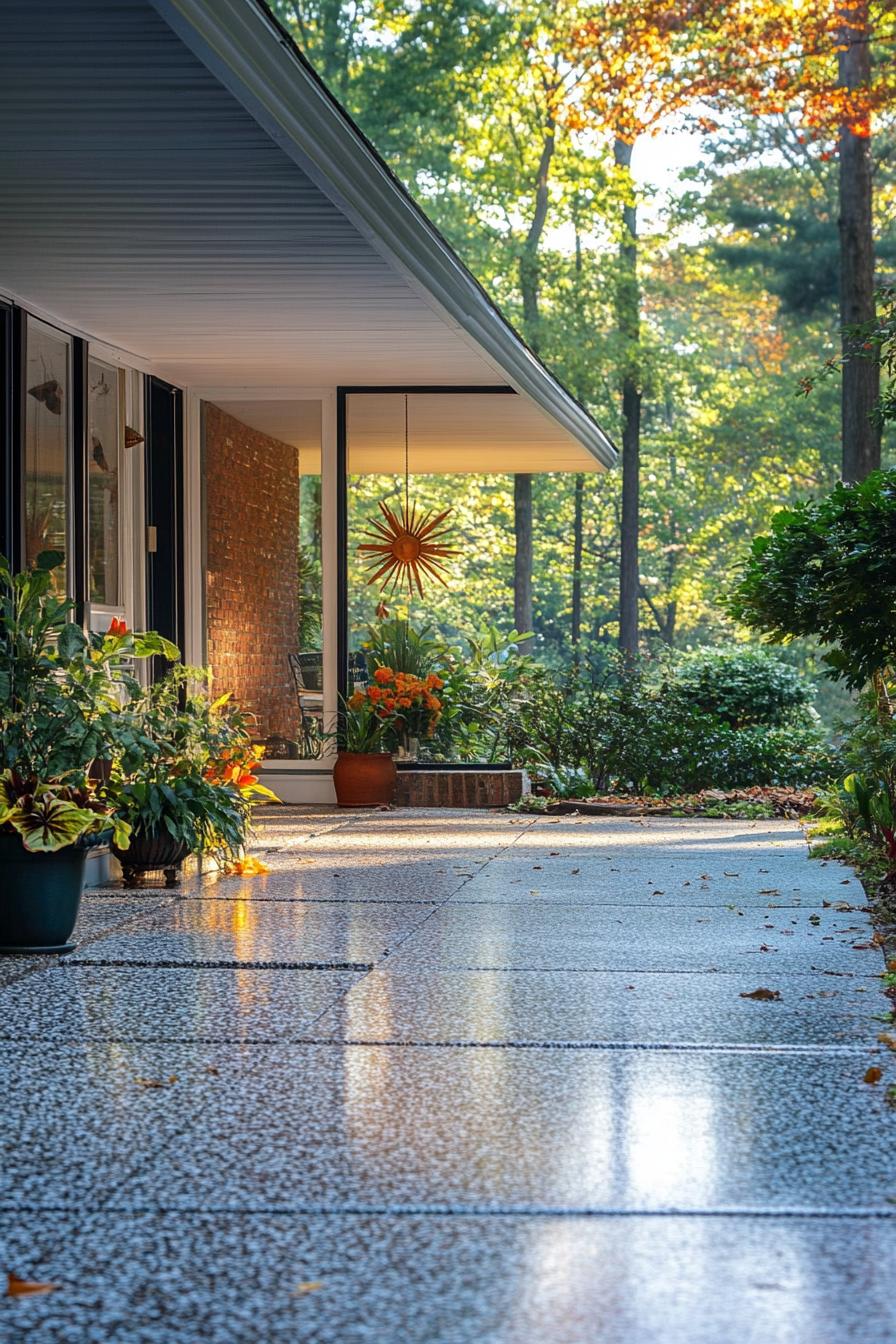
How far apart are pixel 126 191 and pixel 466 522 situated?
82.2 feet

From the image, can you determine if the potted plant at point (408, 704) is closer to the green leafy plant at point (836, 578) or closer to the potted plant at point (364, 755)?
the potted plant at point (364, 755)

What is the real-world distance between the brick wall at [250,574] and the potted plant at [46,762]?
15.9ft

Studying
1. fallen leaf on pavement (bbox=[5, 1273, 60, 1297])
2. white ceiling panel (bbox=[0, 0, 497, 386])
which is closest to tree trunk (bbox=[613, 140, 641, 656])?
white ceiling panel (bbox=[0, 0, 497, 386])

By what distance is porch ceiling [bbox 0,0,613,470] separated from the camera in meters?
4.06

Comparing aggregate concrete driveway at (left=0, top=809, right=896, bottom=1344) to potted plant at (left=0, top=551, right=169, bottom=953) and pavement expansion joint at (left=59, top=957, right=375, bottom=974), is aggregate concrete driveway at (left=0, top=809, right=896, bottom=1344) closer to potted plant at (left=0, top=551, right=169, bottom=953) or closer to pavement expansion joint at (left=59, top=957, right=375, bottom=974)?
pavement expansion joint at (left=59, top=957, right=375, bottom=974)

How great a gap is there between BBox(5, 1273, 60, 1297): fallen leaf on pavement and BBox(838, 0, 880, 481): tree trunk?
12754 mm

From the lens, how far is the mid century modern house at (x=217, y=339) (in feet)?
14.3

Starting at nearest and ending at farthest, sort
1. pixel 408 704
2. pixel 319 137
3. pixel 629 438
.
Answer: pixel 319 137
pixel 408 704
pixel 629 438

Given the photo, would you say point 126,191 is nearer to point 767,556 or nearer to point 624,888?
point 767,556

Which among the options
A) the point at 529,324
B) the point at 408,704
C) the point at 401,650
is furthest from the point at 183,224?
the point at 529,324

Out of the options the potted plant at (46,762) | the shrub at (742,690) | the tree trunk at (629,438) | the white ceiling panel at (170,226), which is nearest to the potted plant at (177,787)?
the potted plant at (46,762)

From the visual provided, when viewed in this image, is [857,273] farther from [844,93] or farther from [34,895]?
[34,895]

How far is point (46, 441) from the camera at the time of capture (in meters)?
8.03

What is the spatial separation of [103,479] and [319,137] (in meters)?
4.53
